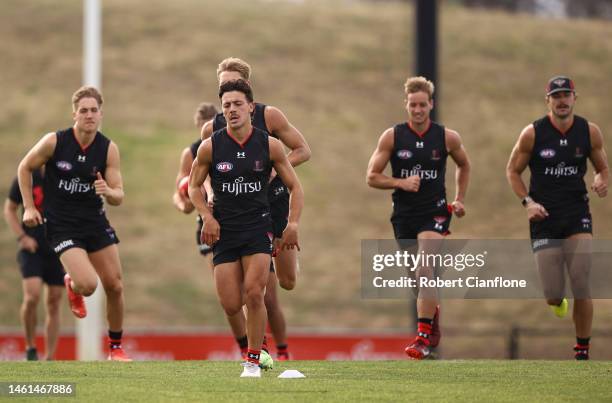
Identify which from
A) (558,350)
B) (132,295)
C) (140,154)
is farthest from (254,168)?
(140,154)

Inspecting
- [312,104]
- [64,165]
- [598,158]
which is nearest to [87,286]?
[64,165]

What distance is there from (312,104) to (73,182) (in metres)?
33.8

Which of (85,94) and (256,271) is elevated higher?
(85,94)

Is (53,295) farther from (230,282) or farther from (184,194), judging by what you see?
(230,282)

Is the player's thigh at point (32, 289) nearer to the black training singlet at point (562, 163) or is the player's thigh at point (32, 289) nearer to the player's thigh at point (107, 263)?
the player's thigh at point (107, 263)

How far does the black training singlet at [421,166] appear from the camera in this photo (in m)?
11.2

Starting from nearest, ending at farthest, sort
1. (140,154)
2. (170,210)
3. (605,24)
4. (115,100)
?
1. (170,210)
2. (140,154)
3. (115,100)
4. (605,24)

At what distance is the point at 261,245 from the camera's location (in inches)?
348

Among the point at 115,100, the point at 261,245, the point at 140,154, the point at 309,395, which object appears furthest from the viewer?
the point at 115,100

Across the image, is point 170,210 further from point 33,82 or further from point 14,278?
point 33,82

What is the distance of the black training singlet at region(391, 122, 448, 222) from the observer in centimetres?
1119

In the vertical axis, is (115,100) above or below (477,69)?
below

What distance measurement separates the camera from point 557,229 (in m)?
11.1

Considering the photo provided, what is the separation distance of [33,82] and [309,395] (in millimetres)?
37757
